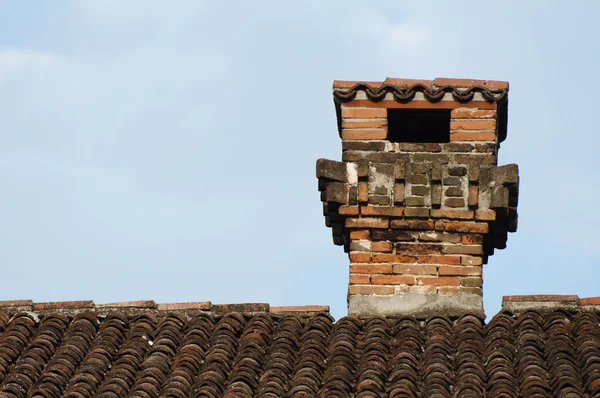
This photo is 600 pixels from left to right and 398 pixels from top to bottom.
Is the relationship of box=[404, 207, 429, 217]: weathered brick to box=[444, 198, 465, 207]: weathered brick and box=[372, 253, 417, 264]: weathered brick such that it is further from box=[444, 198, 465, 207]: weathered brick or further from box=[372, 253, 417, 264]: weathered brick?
box=[372, 253, 417, 264]: weathered brick

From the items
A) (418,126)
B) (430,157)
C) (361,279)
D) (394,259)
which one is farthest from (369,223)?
(418,126)

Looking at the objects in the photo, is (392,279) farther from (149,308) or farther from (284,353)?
(149,308)

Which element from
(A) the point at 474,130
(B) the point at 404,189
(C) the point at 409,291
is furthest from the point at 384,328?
(A) the point at 474,130

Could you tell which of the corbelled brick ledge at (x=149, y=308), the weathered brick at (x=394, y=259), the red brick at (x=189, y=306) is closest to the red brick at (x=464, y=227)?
the weathered brick at (x=394, y=259)

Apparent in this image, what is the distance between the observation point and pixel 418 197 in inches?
364

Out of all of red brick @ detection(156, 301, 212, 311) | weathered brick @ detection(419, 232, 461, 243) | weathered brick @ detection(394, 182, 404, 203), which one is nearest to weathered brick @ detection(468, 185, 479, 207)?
weathered brick @ detection(419, 232, 461, 243)

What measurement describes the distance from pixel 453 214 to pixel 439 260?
0.38m

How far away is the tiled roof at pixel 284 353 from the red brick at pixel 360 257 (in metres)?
0.68

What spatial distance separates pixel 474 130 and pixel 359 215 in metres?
1.21

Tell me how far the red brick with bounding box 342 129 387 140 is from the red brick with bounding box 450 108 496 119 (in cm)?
59

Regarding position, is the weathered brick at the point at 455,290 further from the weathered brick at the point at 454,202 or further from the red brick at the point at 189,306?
the red brick at the point at 189,306

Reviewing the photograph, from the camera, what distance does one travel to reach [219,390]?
24.0ft

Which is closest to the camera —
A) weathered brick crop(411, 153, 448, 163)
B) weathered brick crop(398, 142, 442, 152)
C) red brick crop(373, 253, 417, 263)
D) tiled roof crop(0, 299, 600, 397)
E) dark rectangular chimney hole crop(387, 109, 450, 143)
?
tiled roof crop(0, 299, 600, 397)

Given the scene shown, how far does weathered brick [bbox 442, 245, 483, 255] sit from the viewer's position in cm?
916
